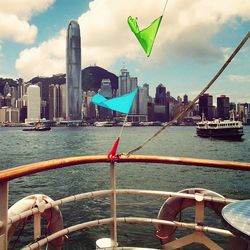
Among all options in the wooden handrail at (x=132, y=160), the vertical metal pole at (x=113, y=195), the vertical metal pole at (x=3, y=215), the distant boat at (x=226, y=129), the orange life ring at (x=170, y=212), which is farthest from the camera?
the distant boat at (x=226, y=129)

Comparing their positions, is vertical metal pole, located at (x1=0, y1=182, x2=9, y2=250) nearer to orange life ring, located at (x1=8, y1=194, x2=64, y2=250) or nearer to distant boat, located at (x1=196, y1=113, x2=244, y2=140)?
orange life ring, located at (x1=8, y1=194, x2=64, y2=250)

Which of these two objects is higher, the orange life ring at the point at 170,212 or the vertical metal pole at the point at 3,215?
the vertical metal pole at the point at 3,215

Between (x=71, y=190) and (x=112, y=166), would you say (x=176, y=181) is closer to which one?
(x=71, y=190)

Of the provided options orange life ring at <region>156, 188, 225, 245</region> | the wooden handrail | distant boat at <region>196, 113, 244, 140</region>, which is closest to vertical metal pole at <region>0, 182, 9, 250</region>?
the wooden handrail

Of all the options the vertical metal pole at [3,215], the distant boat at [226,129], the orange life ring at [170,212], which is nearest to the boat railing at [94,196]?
the vertical metal pole at [3,215]

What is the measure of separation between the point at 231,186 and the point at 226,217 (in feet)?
64.7

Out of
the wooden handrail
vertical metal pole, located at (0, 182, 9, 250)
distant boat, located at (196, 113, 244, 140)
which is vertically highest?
the wooden handrail

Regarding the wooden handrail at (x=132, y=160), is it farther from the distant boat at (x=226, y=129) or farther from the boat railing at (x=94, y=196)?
the distant boat at (x=226, y=129)

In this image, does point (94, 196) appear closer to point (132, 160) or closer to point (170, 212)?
point (132, 160)

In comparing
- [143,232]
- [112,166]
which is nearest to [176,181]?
[143,232]

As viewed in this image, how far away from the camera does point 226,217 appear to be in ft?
6.87

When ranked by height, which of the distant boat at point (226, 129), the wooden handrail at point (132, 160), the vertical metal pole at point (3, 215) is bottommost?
the distant boat at point (226, 129)

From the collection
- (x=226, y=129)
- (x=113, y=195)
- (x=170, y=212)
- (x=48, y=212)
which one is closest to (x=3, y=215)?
(x=48, y=212)

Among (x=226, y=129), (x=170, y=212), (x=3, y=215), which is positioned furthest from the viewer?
(x=226, y=129)
